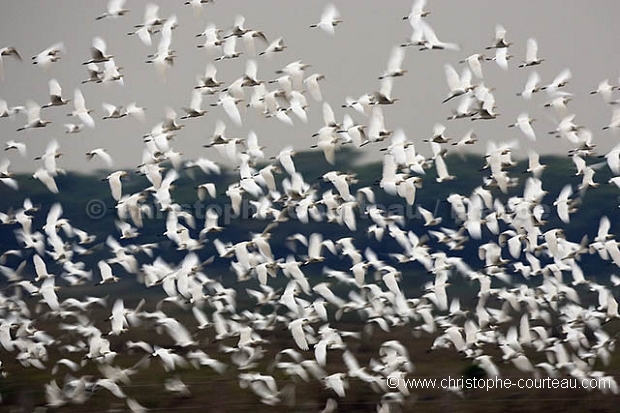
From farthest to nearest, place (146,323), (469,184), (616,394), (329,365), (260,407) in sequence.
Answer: (469,184) → (146,323) → (329,365) → (616,394) → (260,407)

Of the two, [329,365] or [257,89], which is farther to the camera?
[329,365]

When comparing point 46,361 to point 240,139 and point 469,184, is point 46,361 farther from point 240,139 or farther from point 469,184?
point 469,184

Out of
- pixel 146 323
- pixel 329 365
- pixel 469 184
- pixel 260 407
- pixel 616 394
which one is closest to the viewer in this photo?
pixel 260 407

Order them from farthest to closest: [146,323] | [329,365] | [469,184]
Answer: [469,184] → [146,323] → [329,365]

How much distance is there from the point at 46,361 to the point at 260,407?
8234 mm

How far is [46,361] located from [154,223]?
21.6 meters

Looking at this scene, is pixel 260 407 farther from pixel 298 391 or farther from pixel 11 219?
pixel 11 219

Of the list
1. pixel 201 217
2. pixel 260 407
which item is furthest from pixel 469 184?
pixel 260 407

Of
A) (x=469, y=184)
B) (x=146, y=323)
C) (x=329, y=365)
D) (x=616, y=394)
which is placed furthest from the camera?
(x=469, y=184)

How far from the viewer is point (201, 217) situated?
174 feet

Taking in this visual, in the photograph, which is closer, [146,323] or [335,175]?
[335,175]

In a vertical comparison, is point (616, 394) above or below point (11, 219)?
below

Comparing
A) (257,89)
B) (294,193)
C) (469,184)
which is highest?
(257,89)

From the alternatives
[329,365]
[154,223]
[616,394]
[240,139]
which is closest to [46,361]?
[329,365]
